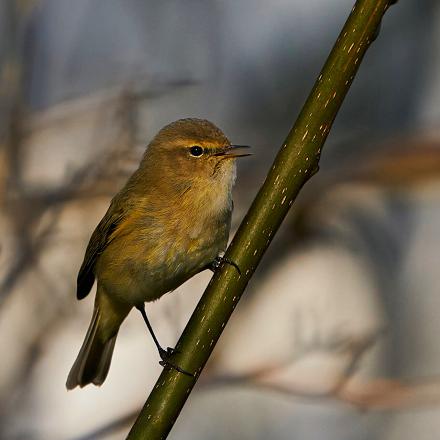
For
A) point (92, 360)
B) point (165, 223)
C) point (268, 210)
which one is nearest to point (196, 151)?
point (165, 223)

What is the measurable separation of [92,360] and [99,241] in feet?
1.40

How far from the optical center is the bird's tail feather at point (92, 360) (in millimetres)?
2820

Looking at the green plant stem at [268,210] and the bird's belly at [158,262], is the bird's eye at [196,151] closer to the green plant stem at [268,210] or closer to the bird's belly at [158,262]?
the bird's belly at [158,262]

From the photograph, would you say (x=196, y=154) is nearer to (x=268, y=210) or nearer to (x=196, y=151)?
(x=196, y=151)

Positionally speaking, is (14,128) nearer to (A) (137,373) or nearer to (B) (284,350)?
(A) (137,373)

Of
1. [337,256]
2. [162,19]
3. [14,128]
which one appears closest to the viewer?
[14,128]

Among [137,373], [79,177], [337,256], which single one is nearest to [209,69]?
[79,177]

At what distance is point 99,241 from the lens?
2703 mm

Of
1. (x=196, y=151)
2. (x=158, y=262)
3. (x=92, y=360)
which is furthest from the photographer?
(x=92, y=360)

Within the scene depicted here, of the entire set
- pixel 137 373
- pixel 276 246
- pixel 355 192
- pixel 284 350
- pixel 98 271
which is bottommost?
pixel 98 271

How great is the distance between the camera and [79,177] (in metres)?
3.59

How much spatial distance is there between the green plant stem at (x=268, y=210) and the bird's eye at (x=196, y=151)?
0.99 m

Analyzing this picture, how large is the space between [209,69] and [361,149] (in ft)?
2.58

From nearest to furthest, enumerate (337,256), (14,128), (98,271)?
(98,271), (14,128), (337,256)
